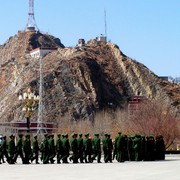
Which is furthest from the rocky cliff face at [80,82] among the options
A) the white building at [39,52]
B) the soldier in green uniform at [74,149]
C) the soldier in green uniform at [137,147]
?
the soldier in green uniform at [74,149]

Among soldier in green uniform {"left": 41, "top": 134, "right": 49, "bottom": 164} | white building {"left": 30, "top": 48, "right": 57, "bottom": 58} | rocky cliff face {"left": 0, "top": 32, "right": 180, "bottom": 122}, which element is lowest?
soldier in green uniform {"left": 41, "top": 134, "right": 49, "bottom": 164}

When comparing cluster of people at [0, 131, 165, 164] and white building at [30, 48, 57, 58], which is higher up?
white building at [30, 48, 57, 58]

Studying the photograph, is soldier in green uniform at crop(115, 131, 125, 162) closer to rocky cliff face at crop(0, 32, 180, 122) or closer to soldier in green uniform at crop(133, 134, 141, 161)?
soldier in green uniform at crop(133, 134, 141, 161)

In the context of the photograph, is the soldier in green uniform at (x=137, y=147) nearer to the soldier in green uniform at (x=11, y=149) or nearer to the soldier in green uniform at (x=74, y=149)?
the soldier in green uniform at (x=74, y=149)

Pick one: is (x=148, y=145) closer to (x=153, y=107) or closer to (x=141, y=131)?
(x=141, y=131)

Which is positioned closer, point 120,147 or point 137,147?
point 120,147

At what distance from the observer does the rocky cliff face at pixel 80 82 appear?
424 ft

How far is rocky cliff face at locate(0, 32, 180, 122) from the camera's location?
129212mm

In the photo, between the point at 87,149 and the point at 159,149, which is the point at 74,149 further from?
the point at 159,149

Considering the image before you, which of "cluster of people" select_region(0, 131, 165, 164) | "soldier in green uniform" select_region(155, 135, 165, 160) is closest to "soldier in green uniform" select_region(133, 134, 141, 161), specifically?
"cluster of people" select_region(0, 131, 165, 164)

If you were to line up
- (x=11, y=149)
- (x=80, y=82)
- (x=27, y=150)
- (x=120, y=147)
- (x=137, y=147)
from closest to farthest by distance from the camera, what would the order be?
1. (x=120, y=147)
2. (x=27, y=150)
3. (x=11, y=149)
4. (x=137, y=147)
5. (x=80, y=82)

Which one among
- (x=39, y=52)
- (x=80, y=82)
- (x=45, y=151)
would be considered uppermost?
(x=39, y=52)

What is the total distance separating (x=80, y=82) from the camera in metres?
138

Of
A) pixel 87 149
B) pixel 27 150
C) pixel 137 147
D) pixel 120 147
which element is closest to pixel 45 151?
pixel 27 150
